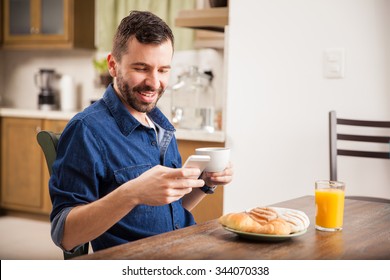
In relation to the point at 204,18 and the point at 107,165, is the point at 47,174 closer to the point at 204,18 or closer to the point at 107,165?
the point at 204,18

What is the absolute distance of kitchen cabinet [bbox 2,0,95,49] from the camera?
15.3ft

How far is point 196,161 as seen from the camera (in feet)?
4.00

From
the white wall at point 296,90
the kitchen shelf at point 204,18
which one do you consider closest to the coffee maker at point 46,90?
the kitchen shelf at point 204,18

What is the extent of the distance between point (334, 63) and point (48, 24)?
9.27 ft

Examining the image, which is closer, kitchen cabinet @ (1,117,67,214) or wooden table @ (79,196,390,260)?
wooden table @ (79,196,390,260)

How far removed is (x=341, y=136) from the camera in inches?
98.2

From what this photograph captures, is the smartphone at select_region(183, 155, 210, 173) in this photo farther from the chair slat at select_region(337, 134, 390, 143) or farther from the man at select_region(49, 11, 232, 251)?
the chair slat at select_region(337, 134, 390, 143)

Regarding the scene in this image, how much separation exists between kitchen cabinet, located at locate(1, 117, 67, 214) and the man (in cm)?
Answer: 302

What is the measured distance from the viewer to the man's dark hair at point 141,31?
1467 mm

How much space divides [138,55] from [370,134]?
1536 mm

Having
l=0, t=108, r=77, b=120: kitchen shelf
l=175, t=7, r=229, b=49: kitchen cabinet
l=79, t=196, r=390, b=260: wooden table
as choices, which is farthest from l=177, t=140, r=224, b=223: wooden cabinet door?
l=79, t=196, r=390, b=260: wooden table

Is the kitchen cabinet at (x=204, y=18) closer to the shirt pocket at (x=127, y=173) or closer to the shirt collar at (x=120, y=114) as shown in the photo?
the shirt collar at (x=120, y=114)

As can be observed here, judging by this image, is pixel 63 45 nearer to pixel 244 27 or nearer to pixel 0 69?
pixel 0 69
